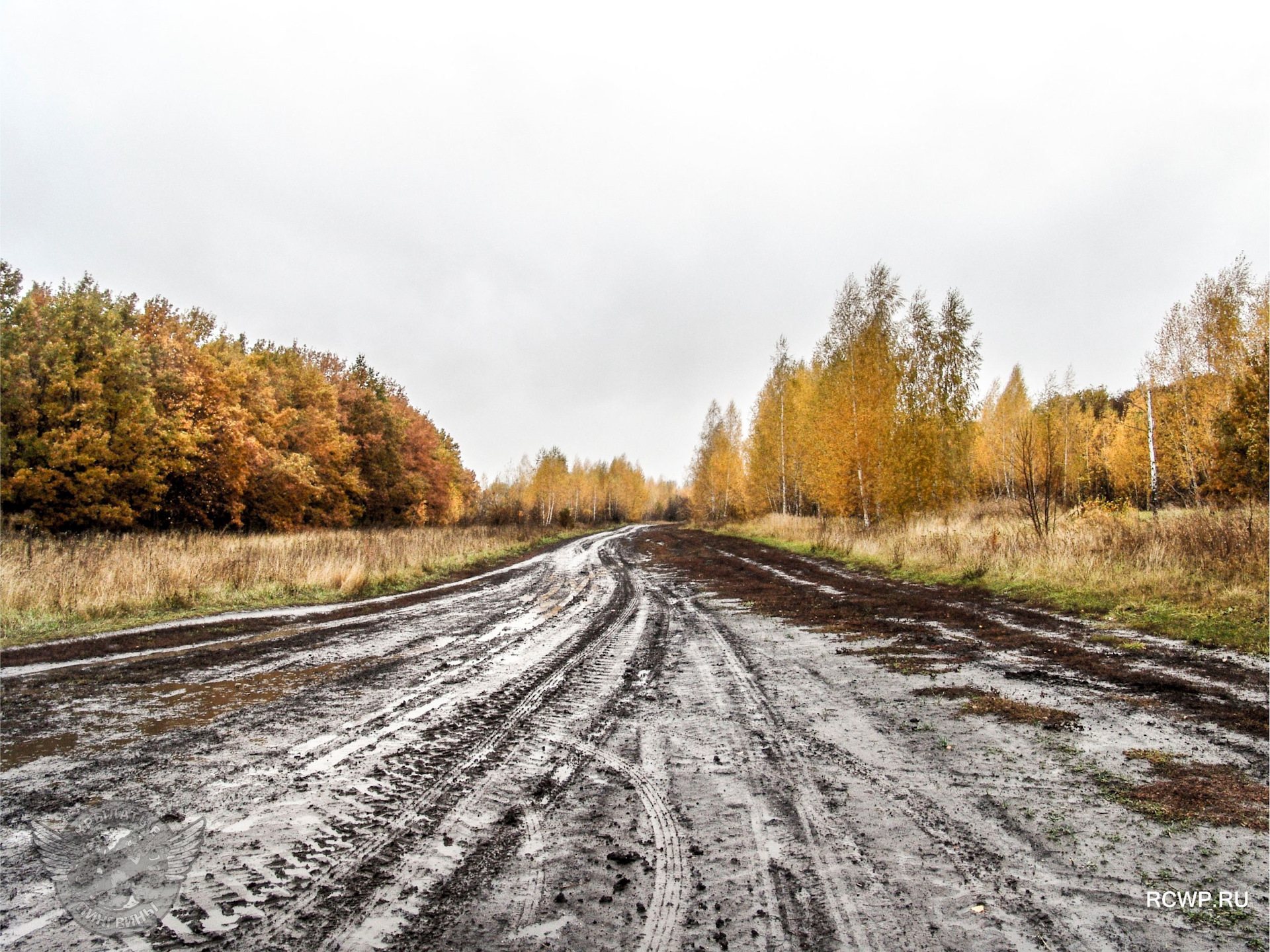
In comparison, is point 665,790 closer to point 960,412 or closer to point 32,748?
point 32,748

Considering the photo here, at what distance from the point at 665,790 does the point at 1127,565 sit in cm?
972

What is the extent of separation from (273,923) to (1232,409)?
22.9 metres

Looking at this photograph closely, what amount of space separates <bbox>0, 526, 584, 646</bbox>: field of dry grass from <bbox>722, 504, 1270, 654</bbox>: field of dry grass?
39.3 feet

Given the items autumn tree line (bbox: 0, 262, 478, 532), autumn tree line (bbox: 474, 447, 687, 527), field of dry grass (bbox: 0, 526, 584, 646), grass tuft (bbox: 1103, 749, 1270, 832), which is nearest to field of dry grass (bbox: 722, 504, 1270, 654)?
grass tuft (bbox: 1103, 749, 1270, 832)

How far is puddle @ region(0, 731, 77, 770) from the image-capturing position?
316 centimetres

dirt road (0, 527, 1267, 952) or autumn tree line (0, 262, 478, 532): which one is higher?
autumn tree line (0, 262, 478, 532)

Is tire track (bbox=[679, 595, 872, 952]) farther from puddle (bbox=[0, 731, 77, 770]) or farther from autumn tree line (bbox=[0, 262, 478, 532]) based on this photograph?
autumn tree line (bbox=[0, 262, 478, 532])

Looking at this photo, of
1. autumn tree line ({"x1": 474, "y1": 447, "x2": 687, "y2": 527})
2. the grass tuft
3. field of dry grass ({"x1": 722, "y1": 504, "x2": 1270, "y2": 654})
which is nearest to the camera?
the grass tuft

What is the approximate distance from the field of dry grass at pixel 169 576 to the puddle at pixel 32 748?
181 inches

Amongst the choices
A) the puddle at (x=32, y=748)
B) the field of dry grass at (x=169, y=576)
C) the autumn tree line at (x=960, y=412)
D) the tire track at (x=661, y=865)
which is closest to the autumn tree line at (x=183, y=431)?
the field of dry grass at (x=169, y=576)

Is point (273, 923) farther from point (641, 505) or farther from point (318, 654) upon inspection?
point (641, 505)

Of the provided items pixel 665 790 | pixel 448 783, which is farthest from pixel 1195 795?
pixel 448 783

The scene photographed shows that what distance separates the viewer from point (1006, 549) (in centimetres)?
1184

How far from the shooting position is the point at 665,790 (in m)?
2.87
